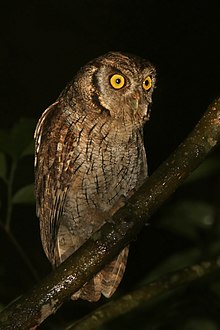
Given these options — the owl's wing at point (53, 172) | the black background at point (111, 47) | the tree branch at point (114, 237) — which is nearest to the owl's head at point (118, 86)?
the owl's wing at point (53, 172)

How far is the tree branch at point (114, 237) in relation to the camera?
1.48m

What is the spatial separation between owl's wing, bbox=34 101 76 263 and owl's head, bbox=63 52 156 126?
0.38ft

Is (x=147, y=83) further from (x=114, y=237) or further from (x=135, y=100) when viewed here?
(x=114, y=237)

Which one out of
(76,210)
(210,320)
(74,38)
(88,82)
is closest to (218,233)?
(210,320)

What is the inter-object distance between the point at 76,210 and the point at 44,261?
81cm

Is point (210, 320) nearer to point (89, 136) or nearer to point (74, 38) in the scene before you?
point (89, 136)

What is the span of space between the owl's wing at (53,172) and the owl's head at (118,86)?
0.12 m

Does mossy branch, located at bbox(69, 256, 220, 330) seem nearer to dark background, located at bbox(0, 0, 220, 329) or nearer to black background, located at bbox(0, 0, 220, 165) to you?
dark background, located at bbox(0, 0, 220, 329)

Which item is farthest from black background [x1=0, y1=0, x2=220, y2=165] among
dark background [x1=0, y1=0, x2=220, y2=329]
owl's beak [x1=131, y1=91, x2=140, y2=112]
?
owl's beak [x1=131, y1=91, x2=140, y2=112]

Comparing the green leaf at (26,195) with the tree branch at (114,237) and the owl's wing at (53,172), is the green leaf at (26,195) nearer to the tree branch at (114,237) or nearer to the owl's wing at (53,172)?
the owl's wing at (53,172)

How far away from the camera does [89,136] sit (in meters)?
2.21

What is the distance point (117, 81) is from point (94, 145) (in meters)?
0.22

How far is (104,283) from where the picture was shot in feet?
7.64

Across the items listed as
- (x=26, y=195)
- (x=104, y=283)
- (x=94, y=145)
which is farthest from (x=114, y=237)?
(x=104, y=283)
